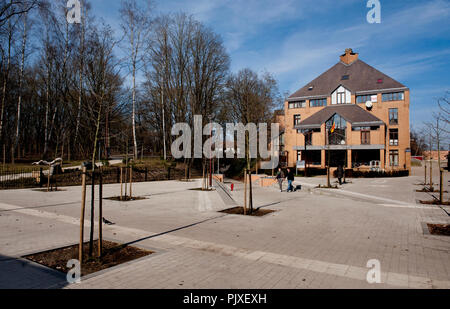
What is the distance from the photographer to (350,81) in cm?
4725

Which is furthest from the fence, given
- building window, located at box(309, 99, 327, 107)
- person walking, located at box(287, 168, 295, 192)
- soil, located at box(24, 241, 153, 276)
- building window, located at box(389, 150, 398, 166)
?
building window, located at box(389, 150, 398, 166)

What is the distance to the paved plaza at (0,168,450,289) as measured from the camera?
4445 millimetres

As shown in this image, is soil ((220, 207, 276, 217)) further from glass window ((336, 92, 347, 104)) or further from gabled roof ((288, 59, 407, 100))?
gabled roof ((288, 59, 407, 100))

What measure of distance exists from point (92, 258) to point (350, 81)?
49.7 meters

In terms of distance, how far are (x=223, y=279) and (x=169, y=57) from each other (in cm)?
3482

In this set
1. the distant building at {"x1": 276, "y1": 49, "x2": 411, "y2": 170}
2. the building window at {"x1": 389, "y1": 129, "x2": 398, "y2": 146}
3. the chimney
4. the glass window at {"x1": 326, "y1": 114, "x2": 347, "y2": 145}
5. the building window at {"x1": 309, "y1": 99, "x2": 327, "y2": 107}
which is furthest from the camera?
the chimney

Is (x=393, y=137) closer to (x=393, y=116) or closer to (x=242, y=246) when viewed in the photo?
(x=393, y=116)

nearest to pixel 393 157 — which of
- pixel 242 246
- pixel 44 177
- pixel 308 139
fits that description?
pixel 308 139

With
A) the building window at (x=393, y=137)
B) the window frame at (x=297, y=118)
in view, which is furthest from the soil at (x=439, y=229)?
the window frame at (x=297, y=118)

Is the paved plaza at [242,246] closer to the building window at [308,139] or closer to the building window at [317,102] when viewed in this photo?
the building window at [308,139]

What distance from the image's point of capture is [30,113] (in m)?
43.7

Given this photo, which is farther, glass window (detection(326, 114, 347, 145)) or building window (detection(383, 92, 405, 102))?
building window (detection(383, 92, 405, 102))

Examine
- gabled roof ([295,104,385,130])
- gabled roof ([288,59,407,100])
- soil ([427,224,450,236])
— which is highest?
gabled roof ([288,59,407,100])

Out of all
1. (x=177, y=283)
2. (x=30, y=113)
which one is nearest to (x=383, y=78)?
(x=177, y=283)
